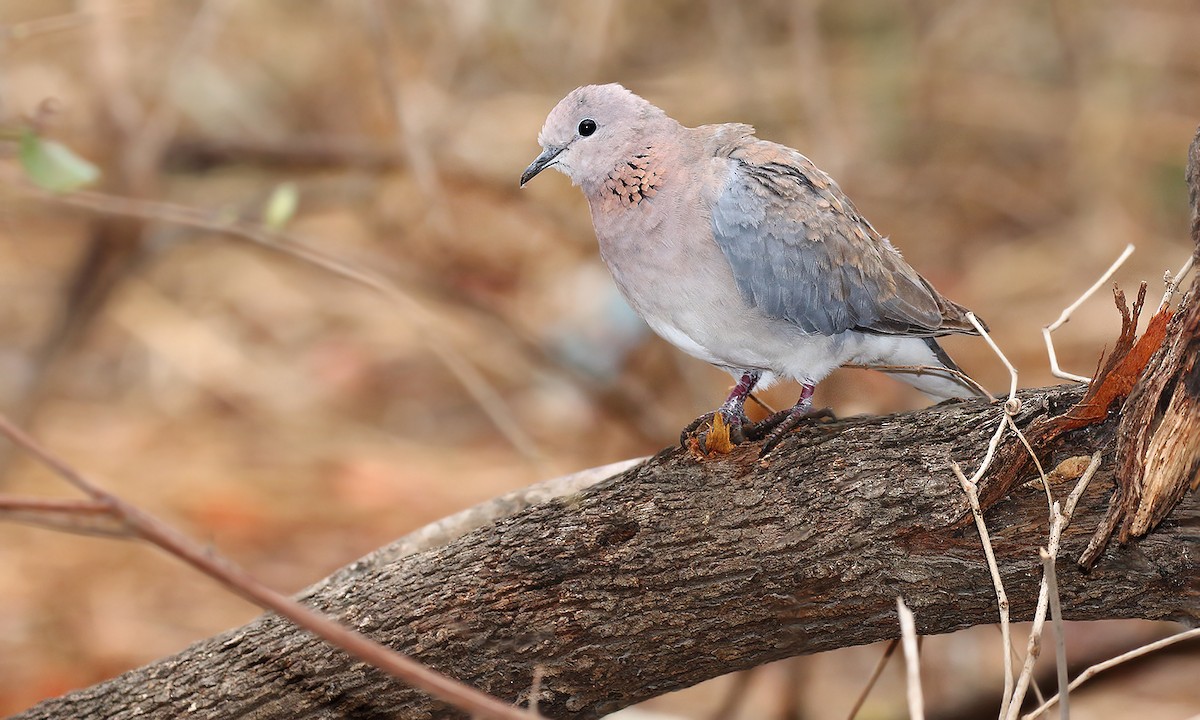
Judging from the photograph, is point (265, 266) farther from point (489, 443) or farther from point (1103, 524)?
point (1103, 524)

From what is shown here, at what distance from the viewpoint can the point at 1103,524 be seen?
5.65 ft

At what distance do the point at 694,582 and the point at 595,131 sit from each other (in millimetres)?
1020

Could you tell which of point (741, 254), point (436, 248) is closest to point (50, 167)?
point (741, 254)

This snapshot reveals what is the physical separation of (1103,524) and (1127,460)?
97 millimetres

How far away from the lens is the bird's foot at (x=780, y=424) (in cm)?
206

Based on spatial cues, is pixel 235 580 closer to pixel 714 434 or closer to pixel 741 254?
pixel 714 434

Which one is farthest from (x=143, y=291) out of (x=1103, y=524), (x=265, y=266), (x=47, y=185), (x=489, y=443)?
(x=1103, y=524)

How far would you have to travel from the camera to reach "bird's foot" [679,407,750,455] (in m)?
2.09

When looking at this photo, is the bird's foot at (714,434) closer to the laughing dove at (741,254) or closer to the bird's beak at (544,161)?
the laughing dove at (741,254)

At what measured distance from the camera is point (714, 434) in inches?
81.8

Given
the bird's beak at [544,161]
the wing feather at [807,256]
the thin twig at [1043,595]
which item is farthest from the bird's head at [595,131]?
the thin twig at [1043,595]

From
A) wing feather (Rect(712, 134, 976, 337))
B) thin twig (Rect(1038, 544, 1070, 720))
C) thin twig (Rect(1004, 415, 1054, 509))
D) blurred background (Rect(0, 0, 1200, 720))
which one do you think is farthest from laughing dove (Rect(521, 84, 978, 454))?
thin twig (Rect(1038, 544, 1070, 720))

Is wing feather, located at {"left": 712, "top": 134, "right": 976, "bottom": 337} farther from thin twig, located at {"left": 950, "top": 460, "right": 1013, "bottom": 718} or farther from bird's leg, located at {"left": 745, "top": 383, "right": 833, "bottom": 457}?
thin twig, located at {"left": 950, "top": 460, "right": 1013, "bottom": 718}

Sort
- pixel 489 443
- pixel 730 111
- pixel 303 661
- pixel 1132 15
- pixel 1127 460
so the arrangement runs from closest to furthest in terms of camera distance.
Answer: pixel 1127 460, pixel 303 661, pixel 489 443, pixel 730 111, pixel 1132 15
